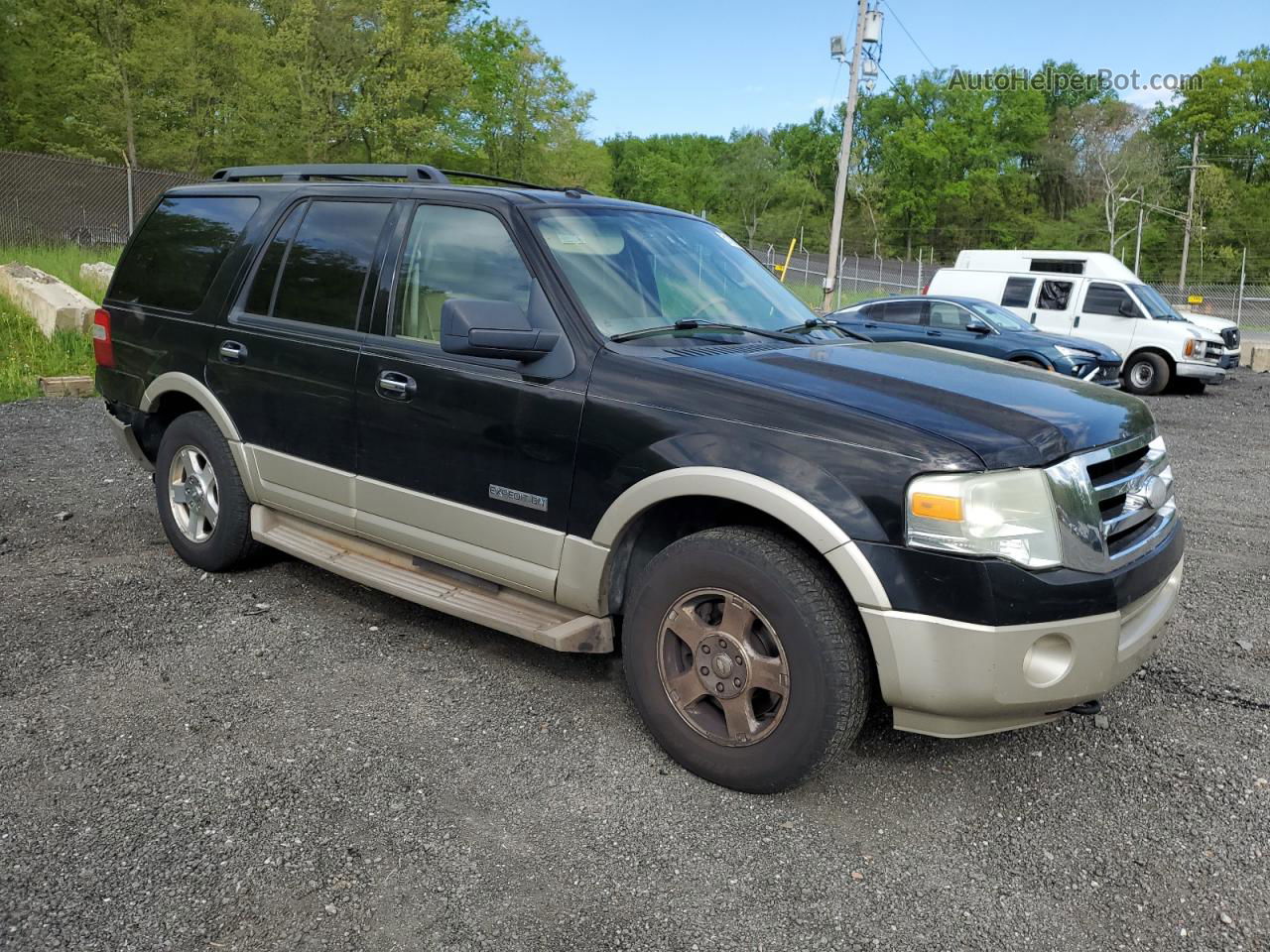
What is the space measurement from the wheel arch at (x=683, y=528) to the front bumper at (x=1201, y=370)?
15232mm

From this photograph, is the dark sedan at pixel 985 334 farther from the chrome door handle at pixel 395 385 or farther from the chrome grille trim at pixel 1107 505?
the chrome door handle at pixel 395 385

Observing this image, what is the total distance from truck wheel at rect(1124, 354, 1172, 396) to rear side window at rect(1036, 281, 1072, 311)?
57.4 inches

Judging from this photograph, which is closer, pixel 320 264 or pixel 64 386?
pixel 320 264

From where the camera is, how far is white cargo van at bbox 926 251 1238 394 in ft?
53.1

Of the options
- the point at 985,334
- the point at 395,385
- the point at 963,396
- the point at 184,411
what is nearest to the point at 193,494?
the point at 184,411

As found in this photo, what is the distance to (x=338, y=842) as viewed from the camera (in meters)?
2.99

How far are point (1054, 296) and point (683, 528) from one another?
15.7 m

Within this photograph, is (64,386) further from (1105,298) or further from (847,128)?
(847,128)

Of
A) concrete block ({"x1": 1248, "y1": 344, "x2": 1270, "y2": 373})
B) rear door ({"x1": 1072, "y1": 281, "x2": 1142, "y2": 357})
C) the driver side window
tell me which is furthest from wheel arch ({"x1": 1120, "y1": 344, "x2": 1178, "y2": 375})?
concrete block ({"x1": 1248, "y1": 344, "x2": 1270, "y2": 373})

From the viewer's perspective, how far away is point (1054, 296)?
17.3 m

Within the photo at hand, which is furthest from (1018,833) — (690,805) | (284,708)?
(284,708)

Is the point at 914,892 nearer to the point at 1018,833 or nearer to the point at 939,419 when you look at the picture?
the point at 1018,833

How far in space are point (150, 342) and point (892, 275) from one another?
153ft

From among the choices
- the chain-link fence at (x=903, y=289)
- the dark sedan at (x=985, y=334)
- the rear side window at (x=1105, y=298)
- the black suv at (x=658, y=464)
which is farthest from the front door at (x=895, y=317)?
the black suv at (x=658, y=464)
